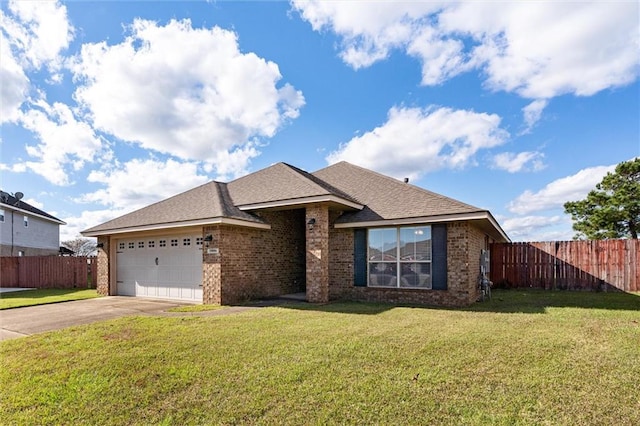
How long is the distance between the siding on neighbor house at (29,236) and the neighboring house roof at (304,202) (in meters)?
14.9

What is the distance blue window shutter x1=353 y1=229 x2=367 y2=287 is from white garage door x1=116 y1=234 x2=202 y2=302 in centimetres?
503

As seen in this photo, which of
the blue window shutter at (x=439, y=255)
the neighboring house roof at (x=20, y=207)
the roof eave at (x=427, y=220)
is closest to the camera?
the roof eave at (x=427, y=220)

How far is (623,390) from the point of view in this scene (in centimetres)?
389

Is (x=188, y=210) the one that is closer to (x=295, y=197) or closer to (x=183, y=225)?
(x=183, y=225)

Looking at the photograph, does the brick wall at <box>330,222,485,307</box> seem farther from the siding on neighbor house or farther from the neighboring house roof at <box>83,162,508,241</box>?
the siding on neighbor house

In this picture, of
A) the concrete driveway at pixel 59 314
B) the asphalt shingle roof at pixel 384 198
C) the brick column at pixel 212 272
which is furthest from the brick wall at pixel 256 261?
the asphalt shingle roof at pixel 384 198

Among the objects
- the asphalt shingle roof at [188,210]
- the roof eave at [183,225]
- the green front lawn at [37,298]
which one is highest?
the asphalt shingle roof at [188,210]

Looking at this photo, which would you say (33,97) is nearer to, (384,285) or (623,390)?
(384,285)

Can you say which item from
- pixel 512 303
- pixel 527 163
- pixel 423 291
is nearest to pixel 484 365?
pixel 423 291

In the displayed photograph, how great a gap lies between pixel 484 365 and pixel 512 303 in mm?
6741

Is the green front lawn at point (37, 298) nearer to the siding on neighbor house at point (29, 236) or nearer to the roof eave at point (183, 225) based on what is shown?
the roof eave at point (183, 225)

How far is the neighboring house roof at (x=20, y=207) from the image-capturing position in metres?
23.8

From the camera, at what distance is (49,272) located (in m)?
18.6

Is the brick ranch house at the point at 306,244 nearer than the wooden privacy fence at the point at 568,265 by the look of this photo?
Yes
